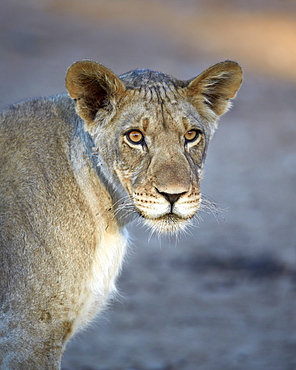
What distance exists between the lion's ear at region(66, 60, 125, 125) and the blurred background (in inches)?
104

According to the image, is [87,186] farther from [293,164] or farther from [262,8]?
[262,8]

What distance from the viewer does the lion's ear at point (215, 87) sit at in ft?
14.8

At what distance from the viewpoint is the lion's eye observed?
4324 millimetres

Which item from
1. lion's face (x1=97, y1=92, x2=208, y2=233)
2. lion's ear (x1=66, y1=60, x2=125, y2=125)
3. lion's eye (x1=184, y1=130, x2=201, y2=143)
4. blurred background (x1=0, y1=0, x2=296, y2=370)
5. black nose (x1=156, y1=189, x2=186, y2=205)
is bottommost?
black nose (x1=156, y1=189, x2=186, y2=205)

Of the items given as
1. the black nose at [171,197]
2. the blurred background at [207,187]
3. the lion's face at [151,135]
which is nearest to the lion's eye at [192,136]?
the lion's face at [151,135]

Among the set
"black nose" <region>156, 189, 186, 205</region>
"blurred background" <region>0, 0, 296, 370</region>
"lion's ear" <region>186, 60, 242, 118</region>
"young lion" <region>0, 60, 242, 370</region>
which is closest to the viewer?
"black nose" <region>156, 189, 186, 205</region>

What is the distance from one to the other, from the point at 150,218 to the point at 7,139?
Result: 3.32 ft

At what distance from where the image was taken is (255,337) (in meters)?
7.85

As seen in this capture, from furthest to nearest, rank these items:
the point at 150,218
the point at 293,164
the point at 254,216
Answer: the point at 293,164 < the point at 254,216 < the point at 150,218

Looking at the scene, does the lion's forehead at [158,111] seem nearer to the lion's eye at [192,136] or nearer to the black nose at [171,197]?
the lion's eye at [192,136]

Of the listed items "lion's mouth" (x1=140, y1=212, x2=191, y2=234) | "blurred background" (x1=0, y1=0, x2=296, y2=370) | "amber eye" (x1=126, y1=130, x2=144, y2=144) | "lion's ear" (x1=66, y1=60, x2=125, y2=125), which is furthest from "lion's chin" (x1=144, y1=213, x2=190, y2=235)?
"blurred background" (x1=0, y1=0, x2=296, y2=370)

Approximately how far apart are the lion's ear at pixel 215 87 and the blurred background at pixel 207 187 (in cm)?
259

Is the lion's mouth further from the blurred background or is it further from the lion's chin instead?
the blurred background

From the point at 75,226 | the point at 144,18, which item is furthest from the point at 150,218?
the point at 144,18
